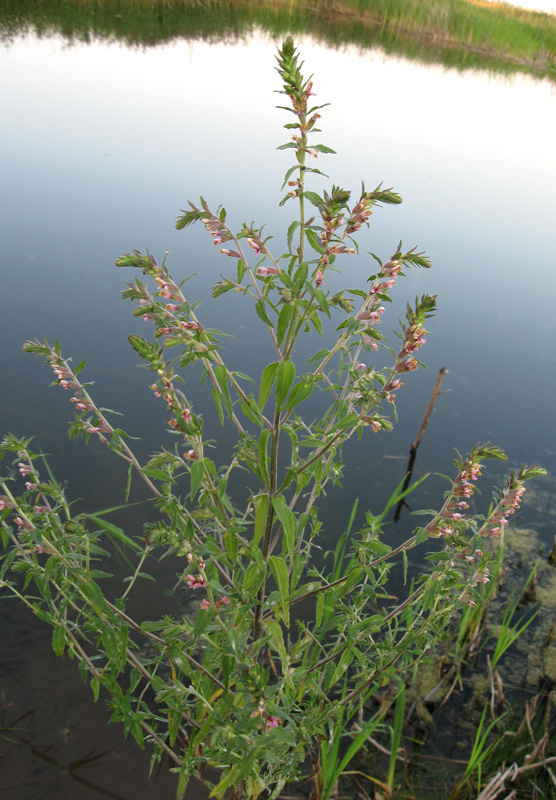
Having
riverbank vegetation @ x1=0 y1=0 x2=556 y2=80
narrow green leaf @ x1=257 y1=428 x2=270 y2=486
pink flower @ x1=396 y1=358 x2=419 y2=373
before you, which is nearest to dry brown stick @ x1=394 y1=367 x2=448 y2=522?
pink flower @ x1=396 y1=358 x2=419 y2=373

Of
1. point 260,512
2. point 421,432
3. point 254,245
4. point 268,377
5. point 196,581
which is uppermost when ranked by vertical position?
point 254,245

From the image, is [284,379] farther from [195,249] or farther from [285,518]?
[195,249]

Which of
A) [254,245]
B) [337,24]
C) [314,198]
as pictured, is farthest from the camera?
[337,24]

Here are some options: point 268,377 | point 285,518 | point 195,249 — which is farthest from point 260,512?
point 195,249

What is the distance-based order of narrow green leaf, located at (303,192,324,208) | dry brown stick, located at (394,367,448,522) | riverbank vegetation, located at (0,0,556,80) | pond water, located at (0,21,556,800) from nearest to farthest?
narrow green leaf, located at (303,192,324,208), pond water, located at (0,21,556,800), dry brown stick, located at (394,367,448,522), riverbank vegetation, located at (0,0,556,80)

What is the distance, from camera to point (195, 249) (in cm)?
700

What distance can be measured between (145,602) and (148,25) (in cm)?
1718

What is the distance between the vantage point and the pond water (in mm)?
3064

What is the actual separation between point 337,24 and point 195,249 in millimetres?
20074

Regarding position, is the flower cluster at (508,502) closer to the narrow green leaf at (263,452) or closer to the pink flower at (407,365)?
the pink flower at (407,365)

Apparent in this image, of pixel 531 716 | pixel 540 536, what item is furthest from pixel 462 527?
pixel 540 536

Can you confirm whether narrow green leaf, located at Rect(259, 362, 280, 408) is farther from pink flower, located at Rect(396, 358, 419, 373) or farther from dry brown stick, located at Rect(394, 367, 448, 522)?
dry brown stick, located at Rect(394, 367, 448, 522)

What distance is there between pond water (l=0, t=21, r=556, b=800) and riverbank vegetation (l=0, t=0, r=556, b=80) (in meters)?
1.21

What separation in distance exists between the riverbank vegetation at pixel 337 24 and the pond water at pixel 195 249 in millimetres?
1213
